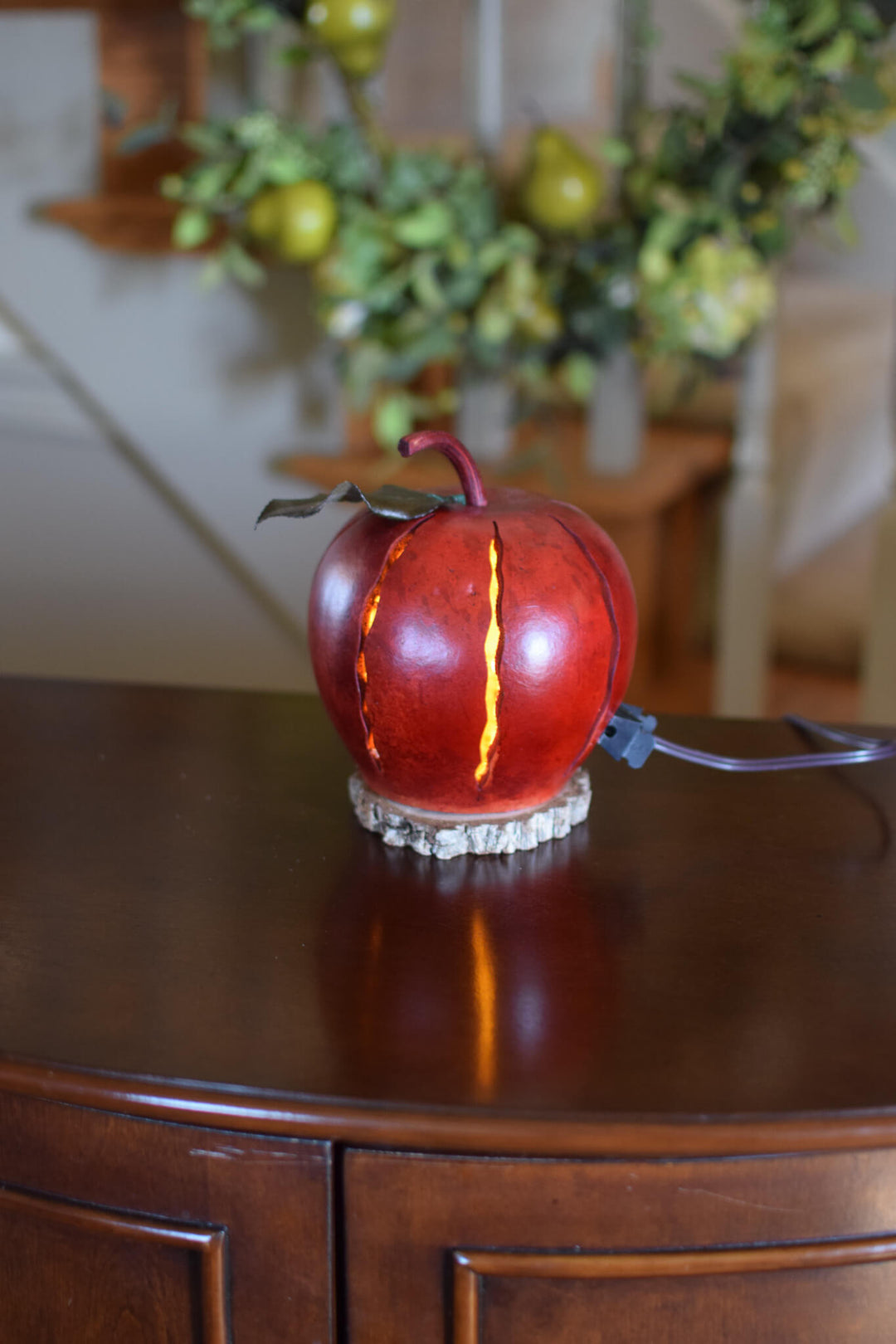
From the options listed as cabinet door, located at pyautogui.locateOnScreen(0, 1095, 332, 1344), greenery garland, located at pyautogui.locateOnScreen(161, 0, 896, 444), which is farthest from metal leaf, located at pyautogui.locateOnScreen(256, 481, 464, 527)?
greenery garland, located at pyautogui.locateOnScreen(161, 0, 896, 444)

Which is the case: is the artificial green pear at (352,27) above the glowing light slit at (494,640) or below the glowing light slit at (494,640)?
above

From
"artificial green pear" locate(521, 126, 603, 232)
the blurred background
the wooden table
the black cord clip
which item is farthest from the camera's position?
the blurred background

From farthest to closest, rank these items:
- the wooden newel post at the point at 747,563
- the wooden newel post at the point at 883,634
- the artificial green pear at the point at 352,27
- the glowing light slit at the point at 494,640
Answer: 1. the wooden newel post at the point at 747,563
2. the wooden newel post at the point at 883,634
3. the artificial green pear at the point at 352,27
4. the glowing light slit at the point at 494,640

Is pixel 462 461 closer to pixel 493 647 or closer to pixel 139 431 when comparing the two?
pixel 493 647

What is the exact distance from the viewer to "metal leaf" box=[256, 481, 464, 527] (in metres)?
0.63

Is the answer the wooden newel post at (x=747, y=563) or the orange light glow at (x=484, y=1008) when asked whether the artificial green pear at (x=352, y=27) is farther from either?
the orange light glow at (x=484, y=1008)

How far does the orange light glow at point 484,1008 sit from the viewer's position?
0.50 metres

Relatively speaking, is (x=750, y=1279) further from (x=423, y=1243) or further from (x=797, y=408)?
(x=797, y=408)

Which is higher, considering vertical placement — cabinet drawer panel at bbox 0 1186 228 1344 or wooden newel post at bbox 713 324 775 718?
cabinet drawer panel at bbox 0 1186 228 1344

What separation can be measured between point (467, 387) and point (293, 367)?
0.77 feet

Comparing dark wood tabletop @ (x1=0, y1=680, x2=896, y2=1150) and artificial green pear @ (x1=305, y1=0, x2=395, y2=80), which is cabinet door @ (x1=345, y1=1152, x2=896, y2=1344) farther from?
artificial green pear @ (x1=305, y1=0, x2=395, y2=80)

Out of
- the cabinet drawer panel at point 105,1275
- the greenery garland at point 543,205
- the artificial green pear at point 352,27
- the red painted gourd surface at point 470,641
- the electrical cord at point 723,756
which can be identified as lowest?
the cabinet drawer panel at point 105,1275

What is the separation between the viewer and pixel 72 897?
64 cm

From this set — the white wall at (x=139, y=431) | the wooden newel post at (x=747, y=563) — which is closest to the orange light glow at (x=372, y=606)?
the white wall at (x=139, y=431)
